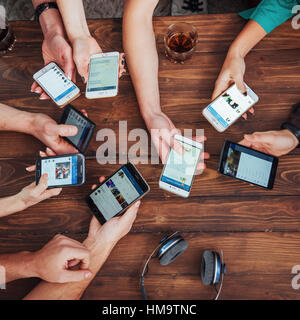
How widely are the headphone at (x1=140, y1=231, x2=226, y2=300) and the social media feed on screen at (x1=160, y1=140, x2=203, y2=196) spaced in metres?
0.20

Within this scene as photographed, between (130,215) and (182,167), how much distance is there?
0.99 ft

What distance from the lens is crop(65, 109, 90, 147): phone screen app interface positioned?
3.85 ft

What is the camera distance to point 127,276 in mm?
1092

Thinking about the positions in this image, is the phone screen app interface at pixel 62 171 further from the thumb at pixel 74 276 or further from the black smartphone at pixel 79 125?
the thumb at pixel 74 276

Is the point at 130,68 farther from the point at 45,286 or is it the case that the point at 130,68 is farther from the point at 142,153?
the point at 45,286

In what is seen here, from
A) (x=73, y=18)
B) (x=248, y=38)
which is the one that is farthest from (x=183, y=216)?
(x=73, y=18)

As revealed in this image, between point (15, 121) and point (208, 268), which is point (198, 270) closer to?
point (208, 268)

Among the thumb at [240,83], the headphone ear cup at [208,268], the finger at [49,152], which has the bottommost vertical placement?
the headphone ear cup at [208,268]

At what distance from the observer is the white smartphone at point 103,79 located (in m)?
1.22

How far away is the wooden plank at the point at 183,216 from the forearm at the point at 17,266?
0.10 metres

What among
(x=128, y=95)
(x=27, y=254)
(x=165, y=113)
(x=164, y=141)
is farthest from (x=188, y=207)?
(x=27, y=254)

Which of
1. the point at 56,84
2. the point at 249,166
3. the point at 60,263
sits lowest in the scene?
the point at 60,263

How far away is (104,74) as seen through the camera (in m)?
1.23

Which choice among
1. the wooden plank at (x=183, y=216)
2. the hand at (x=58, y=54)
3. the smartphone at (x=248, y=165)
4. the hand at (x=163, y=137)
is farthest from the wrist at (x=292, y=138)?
the hand at (x=58, y=54)
